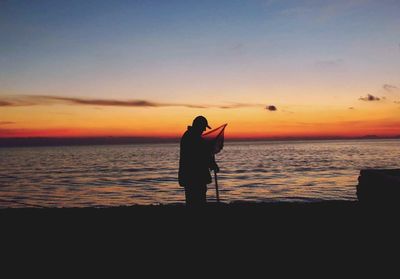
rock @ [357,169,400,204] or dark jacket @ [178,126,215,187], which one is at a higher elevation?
dark jacket @ [178,126,215,187]

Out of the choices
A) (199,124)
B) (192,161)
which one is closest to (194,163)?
(192,161)

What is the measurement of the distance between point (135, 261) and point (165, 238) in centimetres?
156

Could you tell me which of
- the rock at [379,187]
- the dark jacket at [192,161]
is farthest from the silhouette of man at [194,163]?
the rock at [379,187]

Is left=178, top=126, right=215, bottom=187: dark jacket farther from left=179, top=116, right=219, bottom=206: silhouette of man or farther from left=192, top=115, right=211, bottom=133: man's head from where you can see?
left=192, top=115, right=211, bottom=133: man's head

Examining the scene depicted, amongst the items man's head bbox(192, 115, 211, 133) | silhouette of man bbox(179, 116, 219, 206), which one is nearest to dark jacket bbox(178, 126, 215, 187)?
silhouette of man bbox(179, 116, 219, 206)

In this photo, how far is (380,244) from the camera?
6.97m

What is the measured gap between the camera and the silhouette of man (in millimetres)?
7859

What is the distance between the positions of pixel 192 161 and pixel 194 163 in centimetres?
6

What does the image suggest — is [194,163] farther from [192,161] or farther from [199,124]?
[199,124]

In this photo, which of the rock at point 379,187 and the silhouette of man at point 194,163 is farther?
the rock at point 379,187

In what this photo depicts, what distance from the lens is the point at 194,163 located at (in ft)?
26.2

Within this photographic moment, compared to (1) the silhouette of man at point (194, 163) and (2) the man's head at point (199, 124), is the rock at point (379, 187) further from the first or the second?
(2) the man's head at point (199, 124)

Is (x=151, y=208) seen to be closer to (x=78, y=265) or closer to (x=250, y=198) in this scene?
(x=78, y=265)

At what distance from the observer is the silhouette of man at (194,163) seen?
7.86m
